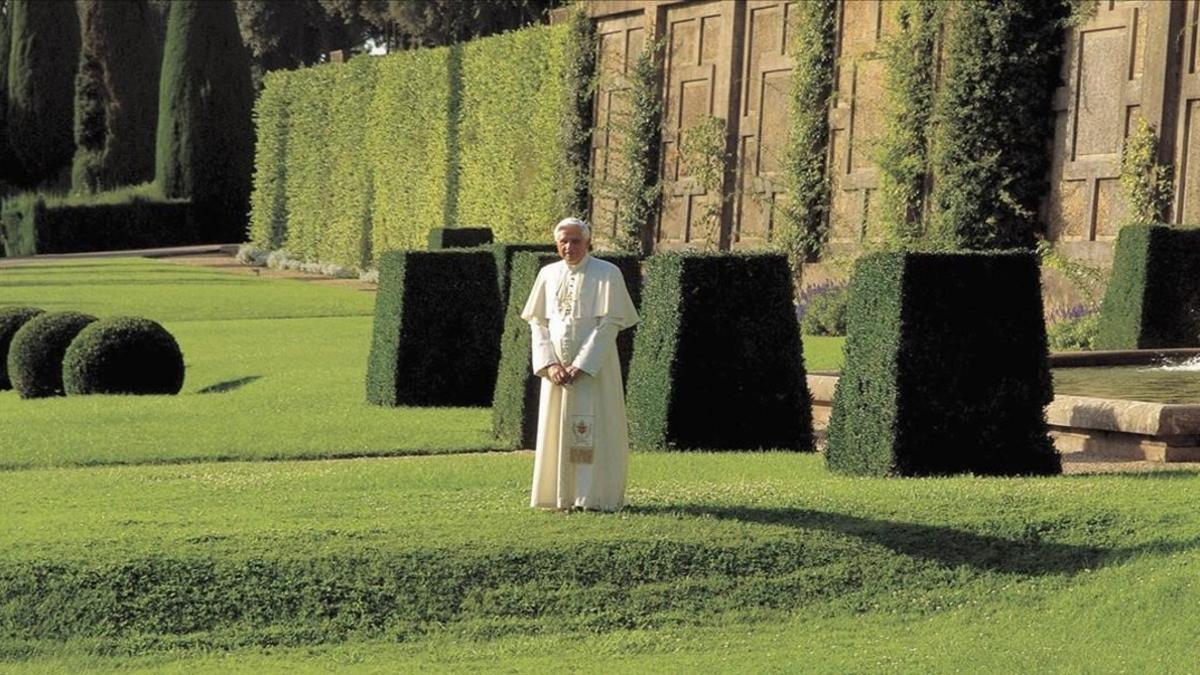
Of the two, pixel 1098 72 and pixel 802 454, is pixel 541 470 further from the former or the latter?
pixel 1098 72

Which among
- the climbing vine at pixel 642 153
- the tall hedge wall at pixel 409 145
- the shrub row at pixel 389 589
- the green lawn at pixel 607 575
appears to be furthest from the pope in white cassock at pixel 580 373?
the tall hedge wall at pixel 409 145

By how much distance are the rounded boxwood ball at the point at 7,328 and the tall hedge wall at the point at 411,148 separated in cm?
978

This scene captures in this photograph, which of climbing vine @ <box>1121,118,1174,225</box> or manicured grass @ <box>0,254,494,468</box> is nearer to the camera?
manicured grass @ <box>0,254,494,468</box>

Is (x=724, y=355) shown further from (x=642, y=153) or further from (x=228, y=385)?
(x=642, y=153)

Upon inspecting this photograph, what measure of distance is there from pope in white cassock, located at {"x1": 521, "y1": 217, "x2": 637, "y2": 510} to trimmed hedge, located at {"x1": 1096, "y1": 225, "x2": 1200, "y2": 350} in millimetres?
7919

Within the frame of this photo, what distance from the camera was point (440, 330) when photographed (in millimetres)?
16703

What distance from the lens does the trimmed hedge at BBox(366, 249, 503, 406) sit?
16594 millimetres

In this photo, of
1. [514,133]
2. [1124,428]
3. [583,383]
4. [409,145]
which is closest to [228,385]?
[1124,428]

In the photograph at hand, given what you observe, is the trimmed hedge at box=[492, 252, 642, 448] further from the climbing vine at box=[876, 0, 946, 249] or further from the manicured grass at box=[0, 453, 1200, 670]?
the climbing vine at box=[876, 0, 946, 249]

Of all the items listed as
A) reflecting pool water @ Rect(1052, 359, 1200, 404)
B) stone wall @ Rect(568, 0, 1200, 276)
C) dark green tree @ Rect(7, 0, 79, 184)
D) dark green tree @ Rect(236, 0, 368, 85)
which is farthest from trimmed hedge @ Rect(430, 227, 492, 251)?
dark green tree @ Rect(236, 0, 368, 85)

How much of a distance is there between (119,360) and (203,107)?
3099 centimetres

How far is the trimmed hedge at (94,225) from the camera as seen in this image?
158 feet

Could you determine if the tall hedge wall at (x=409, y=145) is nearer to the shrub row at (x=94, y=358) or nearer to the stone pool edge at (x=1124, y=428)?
the shrub row at (x=94, y=358)

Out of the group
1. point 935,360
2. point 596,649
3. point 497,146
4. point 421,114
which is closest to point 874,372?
point 935,360
